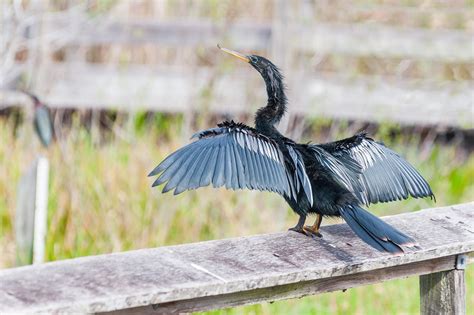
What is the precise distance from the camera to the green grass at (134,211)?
17.5ft

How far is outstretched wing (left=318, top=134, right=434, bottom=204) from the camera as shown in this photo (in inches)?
134

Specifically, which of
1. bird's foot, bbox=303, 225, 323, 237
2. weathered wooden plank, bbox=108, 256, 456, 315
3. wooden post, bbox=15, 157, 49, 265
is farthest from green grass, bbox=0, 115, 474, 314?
weathered wooden plank, bbox=108, 256, 456, 315

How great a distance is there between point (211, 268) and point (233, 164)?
677 mm

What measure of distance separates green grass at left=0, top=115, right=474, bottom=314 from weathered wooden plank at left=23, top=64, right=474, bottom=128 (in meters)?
1.89

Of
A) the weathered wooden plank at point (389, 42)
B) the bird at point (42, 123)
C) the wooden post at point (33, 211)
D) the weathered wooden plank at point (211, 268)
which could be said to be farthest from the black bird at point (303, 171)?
the weathered wooden plank at point (389, 42)

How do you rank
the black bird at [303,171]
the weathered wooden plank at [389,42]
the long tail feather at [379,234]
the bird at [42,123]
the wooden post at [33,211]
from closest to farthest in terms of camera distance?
the long tail feather at [379,234]
the black bird at [303,171]
the wooden post at [33,211]
the bird at [42,123]
the weathered wooden plank at [389,42]

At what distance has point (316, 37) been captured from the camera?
29.6 feet

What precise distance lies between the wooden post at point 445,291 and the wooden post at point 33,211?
202cm

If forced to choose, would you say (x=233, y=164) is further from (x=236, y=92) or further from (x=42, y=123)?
(x=236, y=92)

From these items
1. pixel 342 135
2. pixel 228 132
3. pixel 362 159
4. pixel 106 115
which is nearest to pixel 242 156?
pixel 228 132

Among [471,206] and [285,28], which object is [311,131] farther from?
[471,206]

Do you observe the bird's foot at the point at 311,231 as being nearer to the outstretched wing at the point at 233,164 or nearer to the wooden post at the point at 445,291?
the outstretched wing at the point at 233,164

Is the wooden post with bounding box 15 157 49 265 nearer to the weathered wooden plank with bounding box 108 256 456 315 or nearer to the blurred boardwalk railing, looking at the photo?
the weathered wooden plank with bounding box 108 256 456 315

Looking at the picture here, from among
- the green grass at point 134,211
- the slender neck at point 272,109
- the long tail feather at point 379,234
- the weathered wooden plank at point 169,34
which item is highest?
the weathered wooden plank at point 169,34
